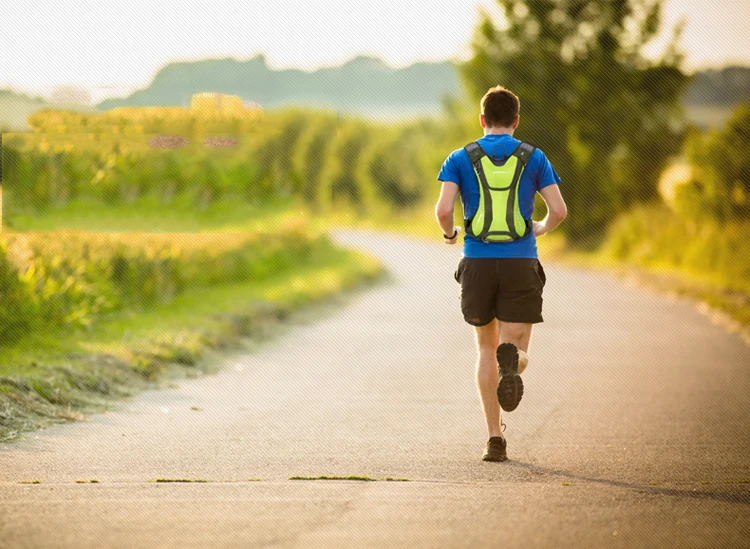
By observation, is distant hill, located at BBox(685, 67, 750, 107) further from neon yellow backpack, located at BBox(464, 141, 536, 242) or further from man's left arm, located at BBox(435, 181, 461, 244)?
man's left arm, located at BBox(435, 181, 461, 244)

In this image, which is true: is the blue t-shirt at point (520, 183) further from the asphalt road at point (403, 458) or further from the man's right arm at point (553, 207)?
the asphalt road at point (403, 458)

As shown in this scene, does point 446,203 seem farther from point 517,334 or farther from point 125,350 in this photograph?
point 125,350

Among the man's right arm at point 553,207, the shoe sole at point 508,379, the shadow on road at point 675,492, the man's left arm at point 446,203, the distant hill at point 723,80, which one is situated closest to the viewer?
the shadow on road at point 675,492

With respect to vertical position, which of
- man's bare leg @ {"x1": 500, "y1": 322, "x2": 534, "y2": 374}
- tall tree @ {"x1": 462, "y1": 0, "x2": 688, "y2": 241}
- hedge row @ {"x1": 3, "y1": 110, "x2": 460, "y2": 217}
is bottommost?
man's bare leg @ {"x1": 500, "y1": 322, "x2": 534, "y2": 374}

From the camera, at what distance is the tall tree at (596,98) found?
1417 inches

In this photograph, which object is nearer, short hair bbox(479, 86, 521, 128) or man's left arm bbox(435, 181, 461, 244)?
man's left arm bbox(435, 181, 461, 244)

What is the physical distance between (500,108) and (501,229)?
74 centimetres

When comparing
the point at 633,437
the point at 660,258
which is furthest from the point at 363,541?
the point at 660,258

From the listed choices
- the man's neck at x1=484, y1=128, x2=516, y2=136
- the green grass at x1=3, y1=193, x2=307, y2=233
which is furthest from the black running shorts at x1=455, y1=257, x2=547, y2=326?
the green grass at x1=3, y1=193, x2=307, y2=233

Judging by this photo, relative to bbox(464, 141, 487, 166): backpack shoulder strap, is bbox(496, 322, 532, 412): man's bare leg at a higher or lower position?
lower

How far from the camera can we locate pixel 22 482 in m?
6.04

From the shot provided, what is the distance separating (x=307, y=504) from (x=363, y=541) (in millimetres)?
680

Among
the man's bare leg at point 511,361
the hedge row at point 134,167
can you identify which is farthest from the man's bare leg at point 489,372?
the hedge row at point 134,167

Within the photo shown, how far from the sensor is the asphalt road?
5.12m
